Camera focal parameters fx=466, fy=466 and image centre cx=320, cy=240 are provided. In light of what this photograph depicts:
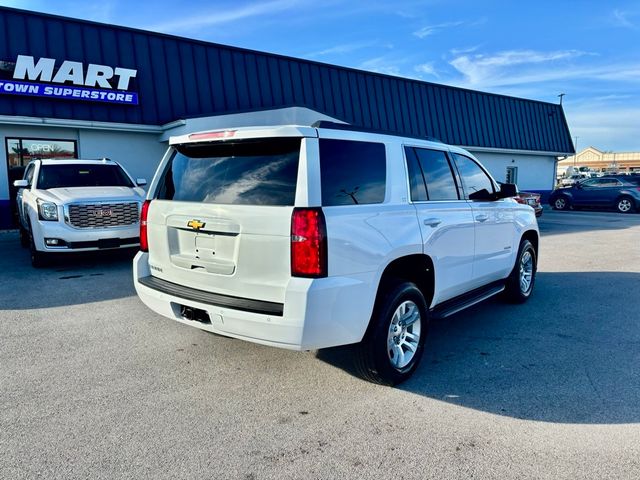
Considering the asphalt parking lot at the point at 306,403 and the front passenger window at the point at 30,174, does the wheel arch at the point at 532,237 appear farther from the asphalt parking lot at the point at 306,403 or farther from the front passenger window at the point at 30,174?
the front passenger window at the point at 30,174

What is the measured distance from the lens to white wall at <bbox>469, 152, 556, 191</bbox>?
24.3 m

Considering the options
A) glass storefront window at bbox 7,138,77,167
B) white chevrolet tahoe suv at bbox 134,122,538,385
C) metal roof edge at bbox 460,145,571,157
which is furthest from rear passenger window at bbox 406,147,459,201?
metal roof edge at bbox 460,145,571,157

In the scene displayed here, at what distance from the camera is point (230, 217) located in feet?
10.8

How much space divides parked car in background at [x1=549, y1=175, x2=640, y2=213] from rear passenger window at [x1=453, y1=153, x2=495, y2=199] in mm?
21840

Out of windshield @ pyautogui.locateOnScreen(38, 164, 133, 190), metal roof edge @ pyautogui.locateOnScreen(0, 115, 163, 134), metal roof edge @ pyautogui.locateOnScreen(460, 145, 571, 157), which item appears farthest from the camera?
metal roof edge @ pyautogui.locateOnScreen(460, 145, 571, 157)

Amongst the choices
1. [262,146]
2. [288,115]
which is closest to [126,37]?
[288,115]

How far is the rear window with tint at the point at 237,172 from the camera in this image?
321 centimetres

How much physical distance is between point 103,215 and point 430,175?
234 inches

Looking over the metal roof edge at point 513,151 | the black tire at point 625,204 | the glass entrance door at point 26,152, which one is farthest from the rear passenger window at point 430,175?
the black tire at point 625,204

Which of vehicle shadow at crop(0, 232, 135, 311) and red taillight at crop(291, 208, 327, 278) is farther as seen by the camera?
vehicle shadow at crop(0, 232, 135, 311)

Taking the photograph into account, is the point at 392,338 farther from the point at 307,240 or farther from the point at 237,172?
the point at 237,172

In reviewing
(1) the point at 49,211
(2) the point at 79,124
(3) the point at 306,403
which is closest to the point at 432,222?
(3) the point at 306,403

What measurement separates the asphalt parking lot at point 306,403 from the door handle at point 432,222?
1.23 metres

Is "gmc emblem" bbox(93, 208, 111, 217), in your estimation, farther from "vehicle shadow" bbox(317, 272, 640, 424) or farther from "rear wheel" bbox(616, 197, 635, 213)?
"rear wheel" bbox(616, 197, 635, 213)
